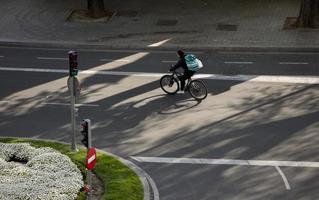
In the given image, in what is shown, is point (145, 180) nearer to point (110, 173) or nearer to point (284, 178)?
point (110, 173)

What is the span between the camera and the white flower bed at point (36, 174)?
14.3 m

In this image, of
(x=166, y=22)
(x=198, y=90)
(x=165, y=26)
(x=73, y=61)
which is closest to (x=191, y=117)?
(x=198, y=90)

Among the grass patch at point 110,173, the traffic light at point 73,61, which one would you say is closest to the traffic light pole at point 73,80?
the traffic light at point 73,61

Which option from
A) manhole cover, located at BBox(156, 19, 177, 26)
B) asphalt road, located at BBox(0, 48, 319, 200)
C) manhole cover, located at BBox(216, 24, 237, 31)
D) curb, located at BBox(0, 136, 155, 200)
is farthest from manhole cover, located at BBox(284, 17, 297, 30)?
curb, located at BBox(0, 136, 155, 200)

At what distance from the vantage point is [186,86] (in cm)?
2186

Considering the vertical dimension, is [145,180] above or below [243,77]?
below

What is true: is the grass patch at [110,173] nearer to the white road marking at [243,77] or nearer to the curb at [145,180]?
the curb at [145,180]

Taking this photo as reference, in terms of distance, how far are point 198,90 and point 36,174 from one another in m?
7.77

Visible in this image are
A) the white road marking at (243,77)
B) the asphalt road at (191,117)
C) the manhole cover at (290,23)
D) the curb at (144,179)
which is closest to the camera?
the curb at (144,179)

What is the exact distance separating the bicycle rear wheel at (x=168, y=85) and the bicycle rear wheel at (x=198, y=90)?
26.9 inches

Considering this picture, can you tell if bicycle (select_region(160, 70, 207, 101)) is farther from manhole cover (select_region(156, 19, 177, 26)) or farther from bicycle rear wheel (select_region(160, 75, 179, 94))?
manhole cover (select_region(156, 19, 177, 26))

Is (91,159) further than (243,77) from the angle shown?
No

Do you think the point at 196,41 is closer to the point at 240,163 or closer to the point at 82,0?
the point at 82,0

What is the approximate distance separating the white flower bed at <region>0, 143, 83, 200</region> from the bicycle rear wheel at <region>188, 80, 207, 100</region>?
20.3 ft
